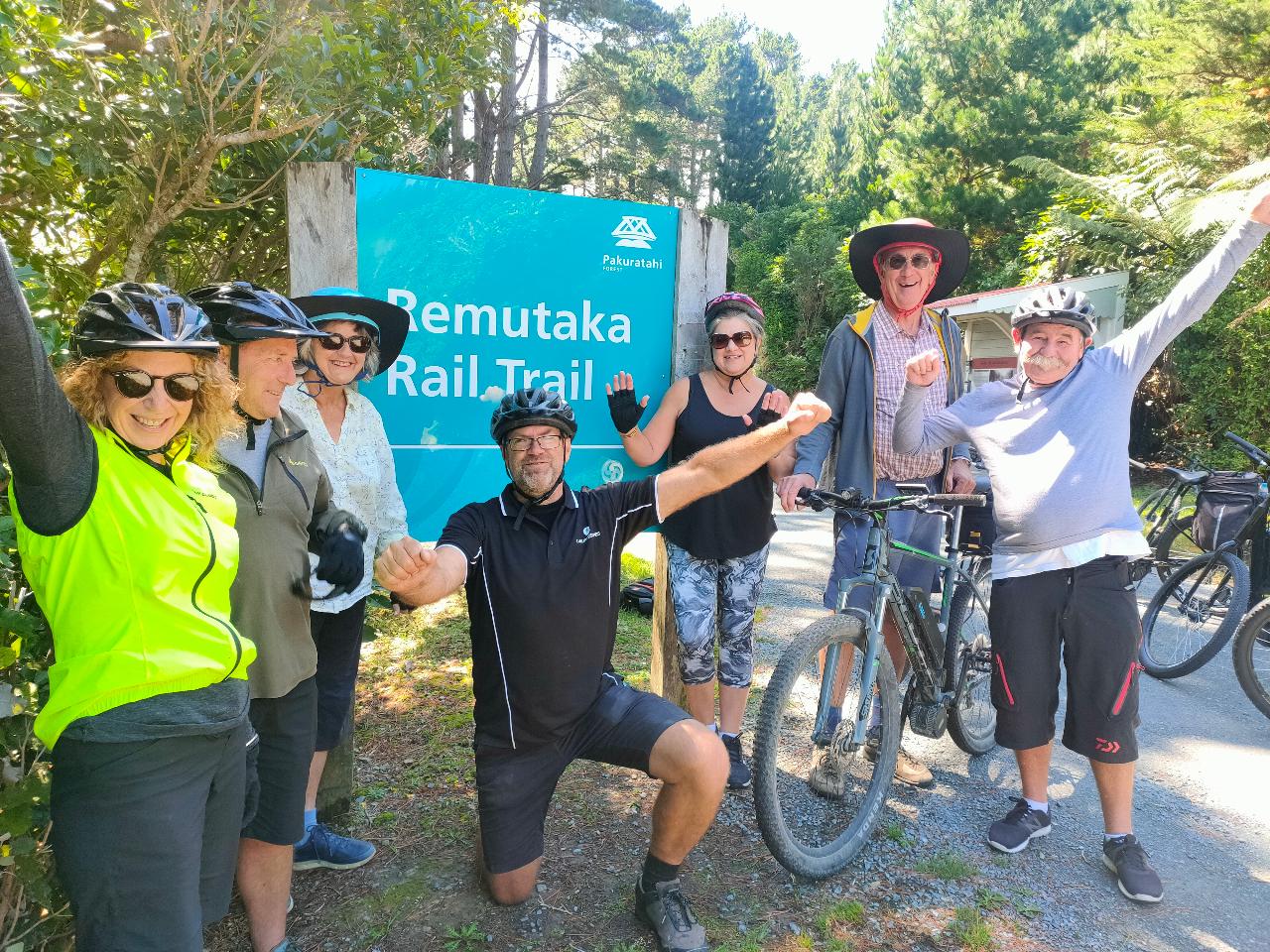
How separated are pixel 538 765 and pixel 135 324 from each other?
5.61ft

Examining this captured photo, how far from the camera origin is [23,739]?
69.4 inches

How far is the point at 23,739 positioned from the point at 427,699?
2.68 meters

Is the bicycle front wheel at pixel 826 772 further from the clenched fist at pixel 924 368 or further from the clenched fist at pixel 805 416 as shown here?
the clenched fist at pixel 924 368

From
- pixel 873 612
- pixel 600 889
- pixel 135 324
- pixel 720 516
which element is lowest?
pixel 600 889

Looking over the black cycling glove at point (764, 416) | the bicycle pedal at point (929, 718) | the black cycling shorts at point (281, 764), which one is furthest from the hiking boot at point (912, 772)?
the black cycling shorts at point (281, 764)

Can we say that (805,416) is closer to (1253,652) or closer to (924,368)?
(924,368)

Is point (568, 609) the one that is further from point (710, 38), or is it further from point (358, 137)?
point (710, 38)

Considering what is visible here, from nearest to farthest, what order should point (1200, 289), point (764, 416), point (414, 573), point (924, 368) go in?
point (414, 573), point (1200, 289), point (924, 368), point (764, 416)

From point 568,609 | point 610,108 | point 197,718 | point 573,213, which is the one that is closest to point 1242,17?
point 573,213

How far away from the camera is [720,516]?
3.19m

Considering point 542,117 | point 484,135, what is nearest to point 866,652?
point 484,135

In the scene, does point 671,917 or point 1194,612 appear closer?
point 671,917

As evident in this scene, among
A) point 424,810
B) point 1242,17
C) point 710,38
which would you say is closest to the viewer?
point 424,810

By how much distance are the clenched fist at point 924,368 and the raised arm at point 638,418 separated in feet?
3.10
